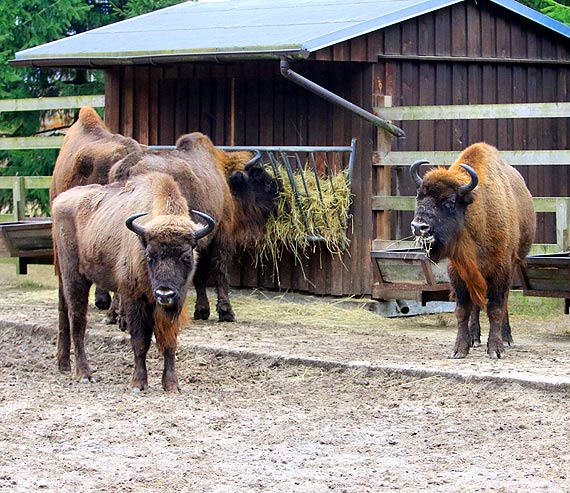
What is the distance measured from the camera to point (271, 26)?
14.9 metres

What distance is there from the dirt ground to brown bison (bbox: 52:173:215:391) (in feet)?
1.39

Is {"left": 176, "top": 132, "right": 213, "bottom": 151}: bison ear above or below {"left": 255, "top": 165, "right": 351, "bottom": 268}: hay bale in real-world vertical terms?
above

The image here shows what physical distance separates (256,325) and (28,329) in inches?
93.2

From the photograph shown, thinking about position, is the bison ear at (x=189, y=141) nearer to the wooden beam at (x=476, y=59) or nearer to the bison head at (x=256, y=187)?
the bison head at (x=256, y=187)

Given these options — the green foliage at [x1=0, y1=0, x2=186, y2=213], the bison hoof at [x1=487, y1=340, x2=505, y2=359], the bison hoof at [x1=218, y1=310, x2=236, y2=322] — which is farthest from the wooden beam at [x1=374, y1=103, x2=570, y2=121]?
the green foliage at [x1=0, y1=0, x2=186, y2=213]

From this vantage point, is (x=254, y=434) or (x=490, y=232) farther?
(x=490, y=232)

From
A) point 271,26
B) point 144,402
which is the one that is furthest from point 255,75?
point 144,402

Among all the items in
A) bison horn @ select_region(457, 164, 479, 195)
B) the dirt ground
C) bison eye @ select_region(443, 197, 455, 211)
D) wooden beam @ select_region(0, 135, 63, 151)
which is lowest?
the dirt ground

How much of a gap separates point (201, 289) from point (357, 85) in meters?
2.97

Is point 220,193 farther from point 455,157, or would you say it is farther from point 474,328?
point 474,328

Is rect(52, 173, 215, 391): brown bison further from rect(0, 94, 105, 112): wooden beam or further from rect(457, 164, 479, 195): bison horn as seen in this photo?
rect(0, 94, 105, 112): wooden beam

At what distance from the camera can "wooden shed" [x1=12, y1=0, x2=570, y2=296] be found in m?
13.9

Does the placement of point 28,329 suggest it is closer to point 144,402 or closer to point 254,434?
point 144,402

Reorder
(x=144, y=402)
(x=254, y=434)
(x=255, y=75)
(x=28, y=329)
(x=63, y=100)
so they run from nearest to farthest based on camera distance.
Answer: (x=254, y=434)
(x=144, y=402)
(x=28, y=329)
(x=255, y=75)
(x=63, y=100)
